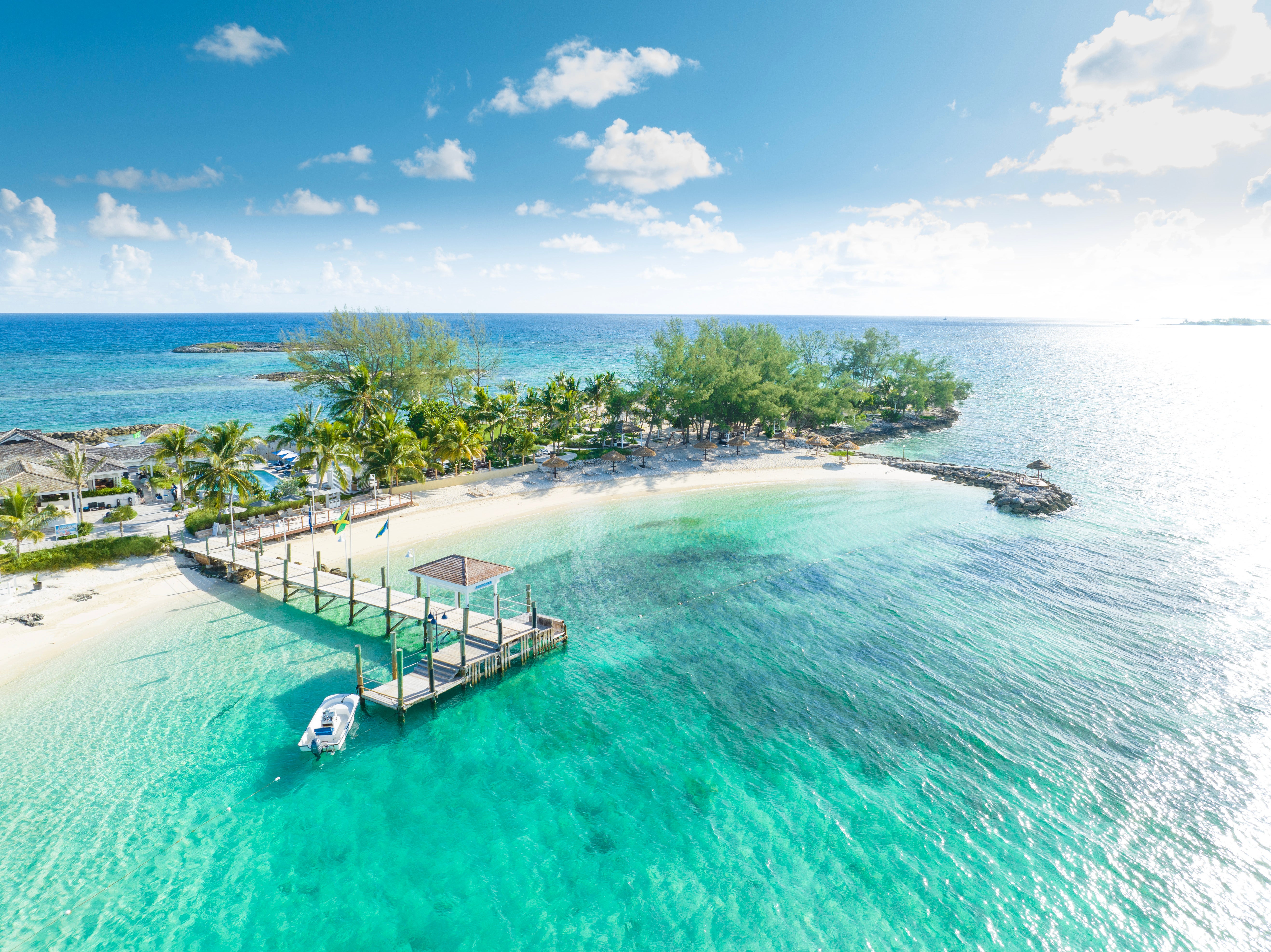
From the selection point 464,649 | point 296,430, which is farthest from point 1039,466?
point 296,430

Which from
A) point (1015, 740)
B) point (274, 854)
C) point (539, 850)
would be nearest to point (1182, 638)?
point (1015, 740)

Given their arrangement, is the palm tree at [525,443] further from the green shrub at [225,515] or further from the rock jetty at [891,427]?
the rock jetty at [891,427]

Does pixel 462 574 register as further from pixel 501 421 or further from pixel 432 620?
pixel 501 421

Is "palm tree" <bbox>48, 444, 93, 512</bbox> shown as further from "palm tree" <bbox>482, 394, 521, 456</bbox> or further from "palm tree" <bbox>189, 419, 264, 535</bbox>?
"palm tree" <bbox>482, 394, 521, 456</bbox>

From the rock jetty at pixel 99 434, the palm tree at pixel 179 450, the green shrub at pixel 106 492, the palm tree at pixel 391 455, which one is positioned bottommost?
the rock jetty at pixel 99 434

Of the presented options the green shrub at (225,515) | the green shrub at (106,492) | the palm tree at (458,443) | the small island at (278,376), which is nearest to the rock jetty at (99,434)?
the green shrub at (106,492)

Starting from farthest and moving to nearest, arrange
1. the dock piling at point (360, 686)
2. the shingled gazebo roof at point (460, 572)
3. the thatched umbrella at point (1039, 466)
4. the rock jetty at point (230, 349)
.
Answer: the rock jetty at point (230, 349), the thatched umbrella at point (1039, 466), the shingled gazebo roof at point (460, 572), the dock piling at point (360, 686)

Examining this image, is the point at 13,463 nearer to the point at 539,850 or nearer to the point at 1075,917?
the point at 539,850
